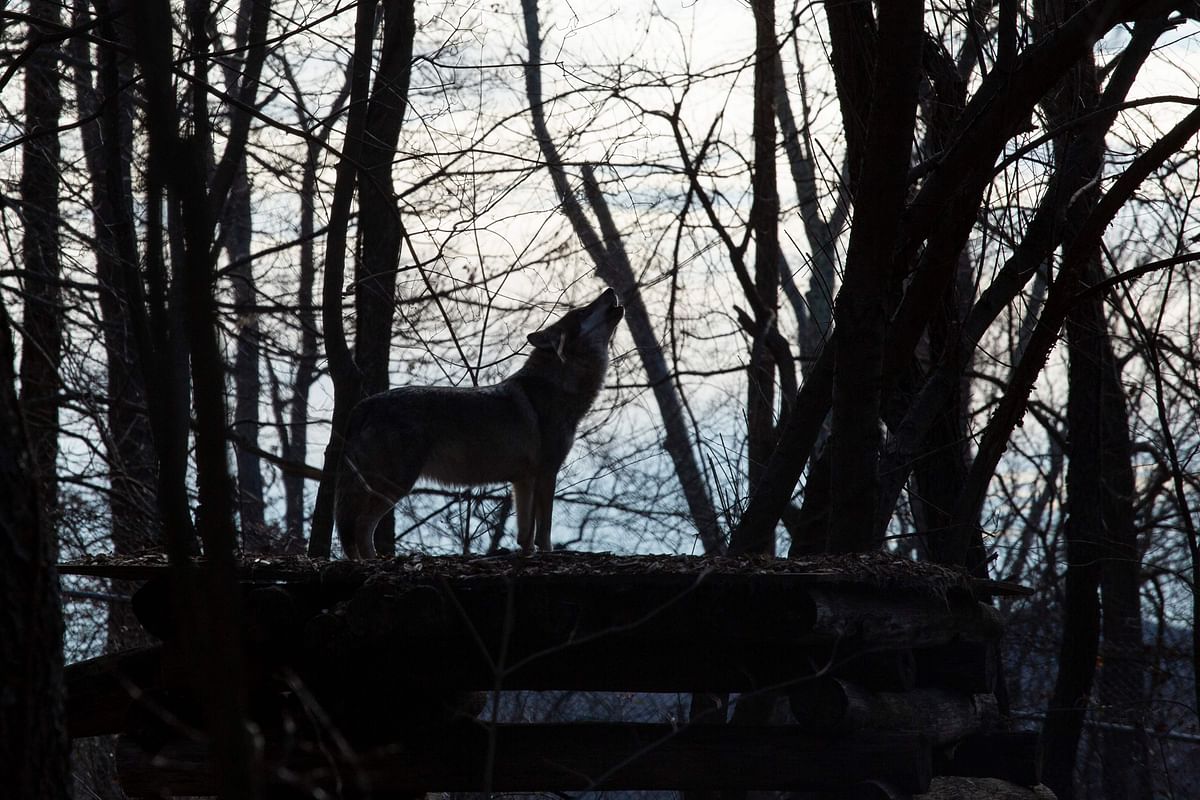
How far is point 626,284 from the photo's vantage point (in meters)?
15.8

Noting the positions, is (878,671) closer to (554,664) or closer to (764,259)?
(554,664)

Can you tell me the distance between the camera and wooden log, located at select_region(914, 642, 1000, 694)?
671 centimetres

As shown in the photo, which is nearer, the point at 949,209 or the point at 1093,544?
the point at 949,209

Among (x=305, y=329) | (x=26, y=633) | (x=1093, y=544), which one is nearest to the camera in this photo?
(x=26, y=633)

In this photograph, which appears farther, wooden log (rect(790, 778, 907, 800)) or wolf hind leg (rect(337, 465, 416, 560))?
wolf hind leg (rect(337, 465, 416, 560))

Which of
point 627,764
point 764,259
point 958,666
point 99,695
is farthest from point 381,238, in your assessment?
point 627,764

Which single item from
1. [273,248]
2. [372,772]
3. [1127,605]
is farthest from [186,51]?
[1127,605]

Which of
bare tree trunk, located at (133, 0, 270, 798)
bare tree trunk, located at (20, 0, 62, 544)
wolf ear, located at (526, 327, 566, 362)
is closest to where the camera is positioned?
bare tree trunk, located at (133, 0, 270, 798)

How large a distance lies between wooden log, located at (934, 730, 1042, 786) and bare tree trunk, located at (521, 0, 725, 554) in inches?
108

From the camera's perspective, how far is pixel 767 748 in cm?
548

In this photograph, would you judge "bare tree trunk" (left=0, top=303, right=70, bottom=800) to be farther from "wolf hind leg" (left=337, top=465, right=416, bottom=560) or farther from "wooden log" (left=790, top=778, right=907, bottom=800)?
"wolf hind leg" (left=337, top=465, right=416, bottom=560)

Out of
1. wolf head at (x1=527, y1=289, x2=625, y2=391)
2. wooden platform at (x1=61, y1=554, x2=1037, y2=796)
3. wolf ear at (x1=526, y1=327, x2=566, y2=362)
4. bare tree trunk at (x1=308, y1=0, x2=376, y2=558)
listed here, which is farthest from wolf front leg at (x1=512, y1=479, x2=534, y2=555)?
wooden platform at (x1=61, y1=554, x2=1037, y2=796)

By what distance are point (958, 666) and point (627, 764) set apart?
7.52 feet

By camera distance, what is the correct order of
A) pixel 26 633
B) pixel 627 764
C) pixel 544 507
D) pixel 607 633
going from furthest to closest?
pixel 544 507
pixel 627 764
pixel 607 633
pixel 26 633
